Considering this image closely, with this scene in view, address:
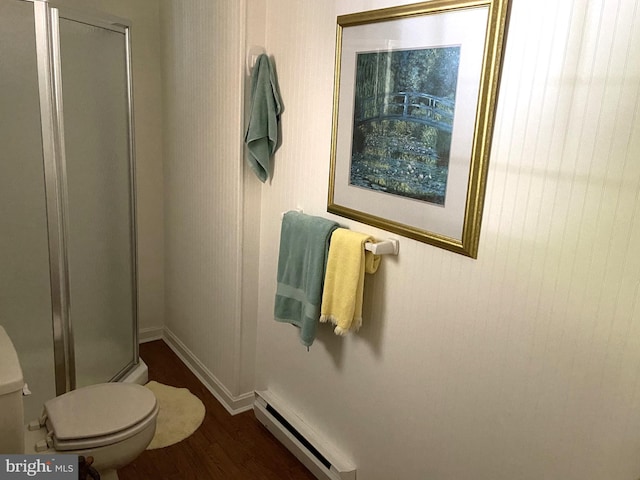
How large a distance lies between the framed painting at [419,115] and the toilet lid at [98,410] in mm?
1013

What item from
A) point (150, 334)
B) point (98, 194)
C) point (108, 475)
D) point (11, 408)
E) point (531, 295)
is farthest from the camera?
point (150, 334)

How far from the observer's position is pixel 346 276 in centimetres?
177

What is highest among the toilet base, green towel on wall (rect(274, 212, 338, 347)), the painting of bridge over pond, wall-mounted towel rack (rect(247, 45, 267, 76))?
wall-mounted towel rack (rect(247, 45, 267, 76))

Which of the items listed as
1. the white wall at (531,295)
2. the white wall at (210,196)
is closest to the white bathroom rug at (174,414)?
the white wall at (210,196)

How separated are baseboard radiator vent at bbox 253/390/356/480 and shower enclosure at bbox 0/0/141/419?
2.73ft

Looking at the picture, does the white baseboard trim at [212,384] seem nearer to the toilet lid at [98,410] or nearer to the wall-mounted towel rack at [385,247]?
the toilet lid at [98,410]

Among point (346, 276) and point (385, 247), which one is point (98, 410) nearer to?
point (346, 276)

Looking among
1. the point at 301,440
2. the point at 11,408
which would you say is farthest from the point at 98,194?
the point at 301,440

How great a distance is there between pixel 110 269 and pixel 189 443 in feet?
3.08

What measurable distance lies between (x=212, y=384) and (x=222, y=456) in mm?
522

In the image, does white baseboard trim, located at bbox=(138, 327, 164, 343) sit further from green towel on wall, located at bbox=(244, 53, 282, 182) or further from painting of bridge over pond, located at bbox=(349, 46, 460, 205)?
painting of bridge over pond, located at bbox=(349, 46, 460, 205)

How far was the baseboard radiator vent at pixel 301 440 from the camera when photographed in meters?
2.06

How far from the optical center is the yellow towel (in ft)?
5.73

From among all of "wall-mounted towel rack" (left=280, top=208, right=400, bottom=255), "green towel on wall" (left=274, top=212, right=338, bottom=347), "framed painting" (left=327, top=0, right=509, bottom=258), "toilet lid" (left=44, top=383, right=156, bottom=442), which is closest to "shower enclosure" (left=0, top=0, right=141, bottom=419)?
"toilet lid" (left=44, top=383, right=156, bottom=442)
